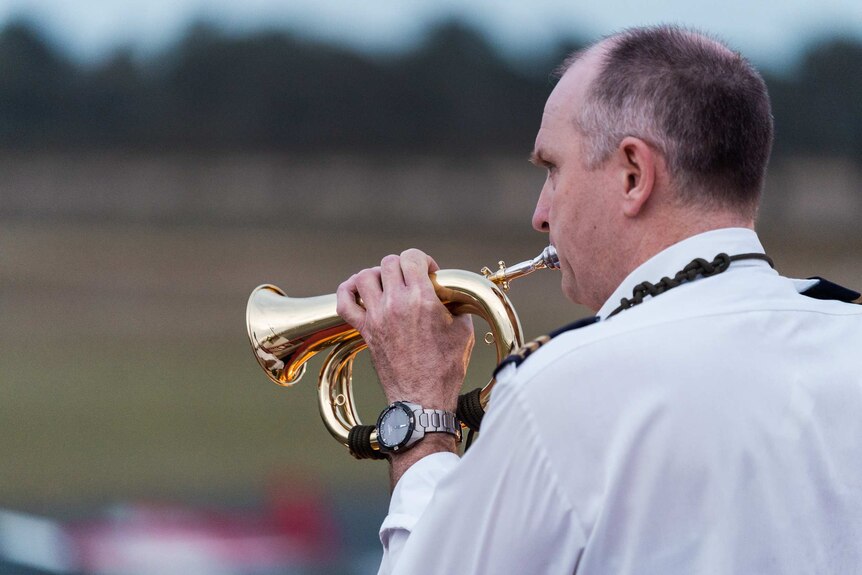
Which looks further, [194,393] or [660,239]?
[194,393]

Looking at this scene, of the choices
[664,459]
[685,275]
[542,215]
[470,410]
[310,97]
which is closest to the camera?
[664,459]

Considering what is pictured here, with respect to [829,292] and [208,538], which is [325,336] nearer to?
[829,292]

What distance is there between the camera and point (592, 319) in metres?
1.55

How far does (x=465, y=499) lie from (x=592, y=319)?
275 millimetres

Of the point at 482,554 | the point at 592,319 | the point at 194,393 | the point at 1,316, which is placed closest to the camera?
the point at 482,554

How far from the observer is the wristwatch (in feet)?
6.12

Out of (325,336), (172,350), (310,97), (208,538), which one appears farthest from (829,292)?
(310,97)

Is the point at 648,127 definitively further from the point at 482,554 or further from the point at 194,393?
the point at 194,393

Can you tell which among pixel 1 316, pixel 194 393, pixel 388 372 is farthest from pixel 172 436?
pixel 388 372

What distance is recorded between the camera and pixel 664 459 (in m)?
1.40

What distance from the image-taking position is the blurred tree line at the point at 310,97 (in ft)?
89.6

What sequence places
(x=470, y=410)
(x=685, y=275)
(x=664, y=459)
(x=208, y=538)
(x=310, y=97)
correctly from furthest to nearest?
(x=310, y=97) → (x=208, y=538) → (x=470, y=410) → (x=685, y=275) → (x=664, y=459)

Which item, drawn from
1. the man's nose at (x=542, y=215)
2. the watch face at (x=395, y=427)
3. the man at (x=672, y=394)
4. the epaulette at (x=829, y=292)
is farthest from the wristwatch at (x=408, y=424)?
the epaulette at (x=829, y=292)

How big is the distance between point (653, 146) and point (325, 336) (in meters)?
1.01
